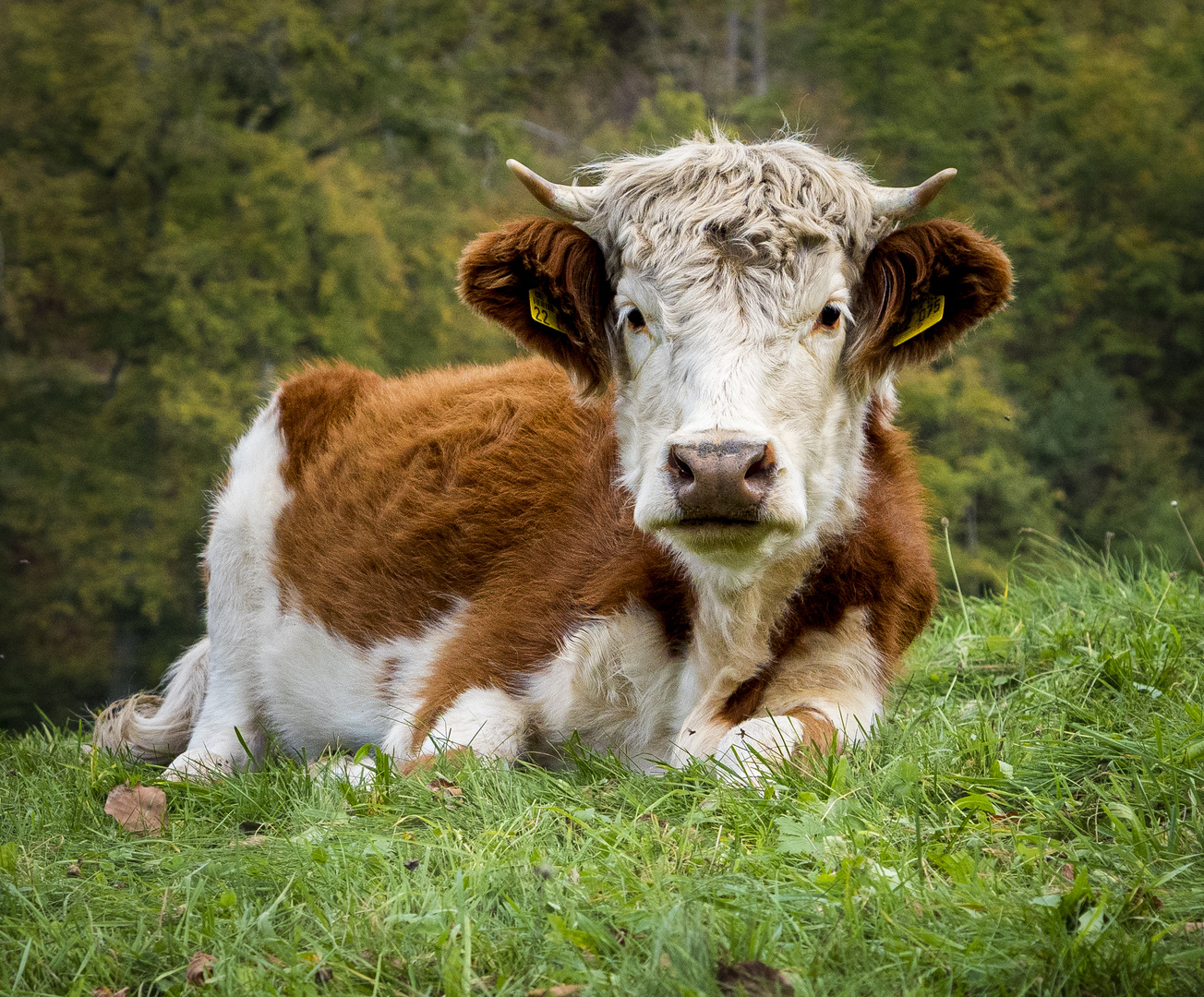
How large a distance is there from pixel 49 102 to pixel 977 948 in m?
25.3

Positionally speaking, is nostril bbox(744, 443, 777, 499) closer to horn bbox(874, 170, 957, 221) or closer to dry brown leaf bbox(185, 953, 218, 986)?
horn bbox(874, 170, 957, 221)

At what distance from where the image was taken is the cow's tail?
5320 millimetres

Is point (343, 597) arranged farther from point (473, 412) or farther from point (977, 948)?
point (977, 948)

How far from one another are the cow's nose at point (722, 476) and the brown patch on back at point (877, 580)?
756 mm

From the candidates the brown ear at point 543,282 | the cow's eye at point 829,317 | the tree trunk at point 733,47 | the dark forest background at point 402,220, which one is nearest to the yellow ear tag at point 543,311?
the brown ear at point 543,282

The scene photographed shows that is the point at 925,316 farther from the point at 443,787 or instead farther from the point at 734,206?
the point at 443,787

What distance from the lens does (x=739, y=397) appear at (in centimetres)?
316

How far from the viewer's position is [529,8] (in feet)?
90.2

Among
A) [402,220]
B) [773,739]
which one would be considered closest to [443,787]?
[773,739]

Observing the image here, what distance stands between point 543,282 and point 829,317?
0.94 meters

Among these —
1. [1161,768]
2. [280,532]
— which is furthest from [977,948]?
[280,532]

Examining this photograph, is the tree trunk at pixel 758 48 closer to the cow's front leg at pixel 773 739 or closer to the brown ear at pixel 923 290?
the brown ear at pixel 923 290

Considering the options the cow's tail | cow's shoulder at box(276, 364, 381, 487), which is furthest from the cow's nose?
the cow's tail

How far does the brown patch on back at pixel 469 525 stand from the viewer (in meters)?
4.02
